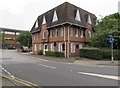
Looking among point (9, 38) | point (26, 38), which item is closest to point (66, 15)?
point (26, 38)

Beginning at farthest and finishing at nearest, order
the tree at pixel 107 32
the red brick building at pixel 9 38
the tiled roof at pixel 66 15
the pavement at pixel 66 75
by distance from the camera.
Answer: the red brick building at pixel 9 38 → the tiled roof at pixel 66 15 → the tree at pixel 107 32 → the pavement at pixel 66 75

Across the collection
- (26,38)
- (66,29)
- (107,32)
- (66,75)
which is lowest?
(66,75)

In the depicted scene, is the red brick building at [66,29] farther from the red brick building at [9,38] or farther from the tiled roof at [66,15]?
the red brick building at [9,38]

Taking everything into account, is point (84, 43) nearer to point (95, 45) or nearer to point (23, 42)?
point (95, 45)

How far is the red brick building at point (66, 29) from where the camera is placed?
127ft

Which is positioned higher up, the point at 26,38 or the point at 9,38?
the point at 9,38

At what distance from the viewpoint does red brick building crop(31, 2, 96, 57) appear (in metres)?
38.9

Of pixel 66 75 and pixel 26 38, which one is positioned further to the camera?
pixel 26 38

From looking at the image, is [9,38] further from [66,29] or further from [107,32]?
[107,32]


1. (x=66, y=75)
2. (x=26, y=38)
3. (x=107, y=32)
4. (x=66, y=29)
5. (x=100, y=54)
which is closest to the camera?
(x=66, y=75)

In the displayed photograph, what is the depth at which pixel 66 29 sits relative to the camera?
38.8 m

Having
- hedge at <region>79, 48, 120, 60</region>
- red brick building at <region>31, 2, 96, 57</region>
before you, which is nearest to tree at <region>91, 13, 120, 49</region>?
hedge at <region>79, 48, 120, 60</region>

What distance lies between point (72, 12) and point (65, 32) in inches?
175

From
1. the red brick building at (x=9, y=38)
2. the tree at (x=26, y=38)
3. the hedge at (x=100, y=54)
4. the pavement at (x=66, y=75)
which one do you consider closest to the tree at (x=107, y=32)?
the hedge at (x=100, y=54)
